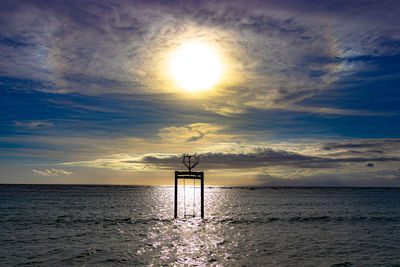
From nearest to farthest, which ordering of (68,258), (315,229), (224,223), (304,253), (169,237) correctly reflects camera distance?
(68,258)
(304,253)
(169,237)
(315,229)
(224,223)

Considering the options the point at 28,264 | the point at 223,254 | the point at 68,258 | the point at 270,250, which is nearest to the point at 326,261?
the point at 270,250

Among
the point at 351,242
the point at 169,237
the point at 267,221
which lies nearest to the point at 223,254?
the point at 169,237

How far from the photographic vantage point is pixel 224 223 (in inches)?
1390

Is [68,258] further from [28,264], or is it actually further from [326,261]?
[326,261]

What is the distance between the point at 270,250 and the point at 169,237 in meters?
8.86

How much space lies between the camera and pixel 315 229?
3066 cm

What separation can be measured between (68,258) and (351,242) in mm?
20822

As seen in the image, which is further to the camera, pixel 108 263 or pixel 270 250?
pixel 270 250

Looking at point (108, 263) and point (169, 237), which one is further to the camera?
point (169, 237)

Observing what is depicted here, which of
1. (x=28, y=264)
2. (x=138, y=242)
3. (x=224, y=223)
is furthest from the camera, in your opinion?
(x=224, y=223)

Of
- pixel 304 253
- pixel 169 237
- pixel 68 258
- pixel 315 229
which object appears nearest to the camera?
pixel 68 258

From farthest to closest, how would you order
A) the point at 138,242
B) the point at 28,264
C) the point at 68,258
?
the point at 138,242, the point at 68,258, the point at 28,264

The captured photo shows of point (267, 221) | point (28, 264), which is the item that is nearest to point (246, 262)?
point (28, 264)

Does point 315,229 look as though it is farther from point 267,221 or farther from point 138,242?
point 138,242
